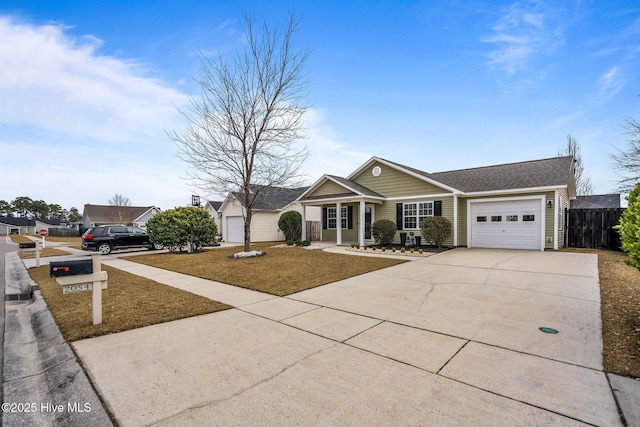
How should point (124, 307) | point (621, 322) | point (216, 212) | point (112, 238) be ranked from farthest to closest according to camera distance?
point (216, 212)
point (112, 238)
point (124, 307)
point (621, 322)

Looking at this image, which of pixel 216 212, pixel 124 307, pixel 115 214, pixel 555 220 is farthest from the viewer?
pixel 115 214

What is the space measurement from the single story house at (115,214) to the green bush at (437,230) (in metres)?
45.8

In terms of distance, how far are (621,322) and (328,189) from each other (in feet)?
46.3

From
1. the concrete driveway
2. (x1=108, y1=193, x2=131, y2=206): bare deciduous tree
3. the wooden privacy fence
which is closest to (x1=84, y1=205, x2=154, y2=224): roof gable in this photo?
(x1=108, y1=193, x2=131, y2=206): bare deciduous tree

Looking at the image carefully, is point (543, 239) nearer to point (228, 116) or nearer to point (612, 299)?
point (612, 299)

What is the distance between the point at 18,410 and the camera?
88.4 inches

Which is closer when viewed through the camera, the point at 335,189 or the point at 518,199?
the point at 518,199

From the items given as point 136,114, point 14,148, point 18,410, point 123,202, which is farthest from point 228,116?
point 123,202

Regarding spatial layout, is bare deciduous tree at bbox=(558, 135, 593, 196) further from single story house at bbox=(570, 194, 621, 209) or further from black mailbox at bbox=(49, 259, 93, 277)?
black mailbox at bbox=(49, 259, 93, 277)

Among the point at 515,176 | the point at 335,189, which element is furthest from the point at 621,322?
the point at 335,189

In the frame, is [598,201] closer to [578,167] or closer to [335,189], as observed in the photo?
[578,167]

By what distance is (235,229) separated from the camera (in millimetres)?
23344

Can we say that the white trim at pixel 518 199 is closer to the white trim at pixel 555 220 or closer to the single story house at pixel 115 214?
the white trim at pixel 555 220

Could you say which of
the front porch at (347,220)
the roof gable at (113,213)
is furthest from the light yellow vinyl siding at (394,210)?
the roof gable at (113,213)
